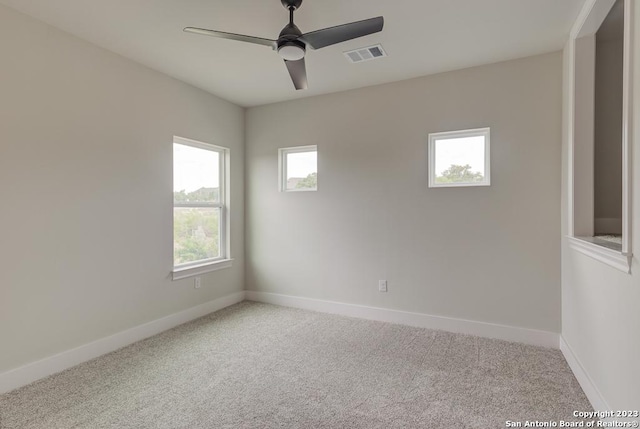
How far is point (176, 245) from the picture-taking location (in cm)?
360

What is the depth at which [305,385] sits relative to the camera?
90.5 inches

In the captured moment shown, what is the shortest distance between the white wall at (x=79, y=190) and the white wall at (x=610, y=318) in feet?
11.9

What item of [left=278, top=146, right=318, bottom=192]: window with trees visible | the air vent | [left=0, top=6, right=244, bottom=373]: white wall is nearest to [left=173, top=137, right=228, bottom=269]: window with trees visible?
[left=0, top=6, right=244, bottom=373]: white wall

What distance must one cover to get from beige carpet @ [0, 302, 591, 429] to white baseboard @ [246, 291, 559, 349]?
122 mm

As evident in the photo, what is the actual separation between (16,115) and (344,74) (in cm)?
277

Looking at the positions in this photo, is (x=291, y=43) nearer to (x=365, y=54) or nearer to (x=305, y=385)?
(x=365, y=54)

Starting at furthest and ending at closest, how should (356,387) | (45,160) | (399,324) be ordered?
1. (399,324)
2. (45,160)
3. (356,387)

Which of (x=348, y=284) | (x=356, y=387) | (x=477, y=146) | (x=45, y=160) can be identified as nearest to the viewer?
(x=356, y=387)

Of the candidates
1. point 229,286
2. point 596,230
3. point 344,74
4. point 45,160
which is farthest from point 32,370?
point 596,230

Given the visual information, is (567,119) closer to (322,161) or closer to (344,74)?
(344,74)

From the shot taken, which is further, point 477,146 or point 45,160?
point 477,146

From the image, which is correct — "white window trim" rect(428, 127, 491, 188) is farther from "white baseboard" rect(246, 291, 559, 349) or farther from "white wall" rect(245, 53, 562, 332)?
"white baseboard" rect(246, 291, 559, 349)

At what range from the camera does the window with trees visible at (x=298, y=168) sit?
4117 mm

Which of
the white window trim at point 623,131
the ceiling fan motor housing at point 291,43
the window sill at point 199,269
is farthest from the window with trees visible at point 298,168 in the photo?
the white window trim at point 623,131
